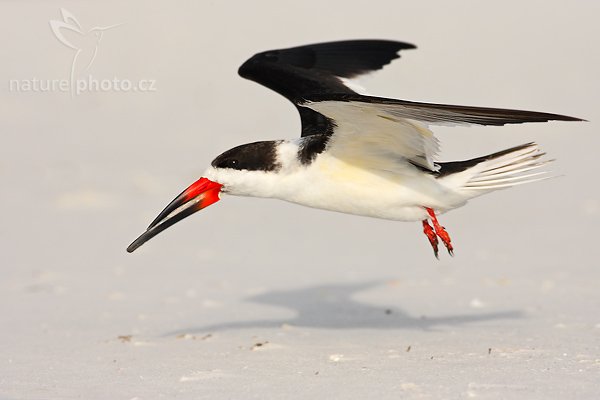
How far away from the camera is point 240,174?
5676 millimetres

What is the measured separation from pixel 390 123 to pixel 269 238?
3.59 meters

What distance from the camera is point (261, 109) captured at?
40.0 feet

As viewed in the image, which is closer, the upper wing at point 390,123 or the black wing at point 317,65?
the upper wing at point 390,123

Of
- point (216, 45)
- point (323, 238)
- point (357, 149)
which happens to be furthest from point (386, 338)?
point (216, 45)

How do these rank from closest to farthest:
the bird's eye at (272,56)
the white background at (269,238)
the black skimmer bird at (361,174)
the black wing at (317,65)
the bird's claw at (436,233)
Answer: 1. the white background at (269,238)
2. the black skimmer bird at (361,174)
3. the bird's claw at (436,233)
4. the black wing at (317,65)
5. the bird's eye at (272,56)

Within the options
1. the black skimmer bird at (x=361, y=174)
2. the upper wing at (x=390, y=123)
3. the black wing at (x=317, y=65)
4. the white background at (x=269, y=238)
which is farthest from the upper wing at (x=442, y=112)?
the black wing at (x=317, y=65)

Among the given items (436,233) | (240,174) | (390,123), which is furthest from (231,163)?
(436,233)

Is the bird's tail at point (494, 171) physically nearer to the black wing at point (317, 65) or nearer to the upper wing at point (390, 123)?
the upper wing at point (390, 123)

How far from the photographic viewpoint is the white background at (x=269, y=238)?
502 centimetres

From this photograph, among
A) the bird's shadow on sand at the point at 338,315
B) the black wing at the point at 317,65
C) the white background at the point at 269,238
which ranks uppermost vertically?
the black wing at the point at 317,65

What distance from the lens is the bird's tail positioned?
569 centimetres

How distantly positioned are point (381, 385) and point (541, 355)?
97 cm

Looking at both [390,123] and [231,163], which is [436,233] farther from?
[231,163]

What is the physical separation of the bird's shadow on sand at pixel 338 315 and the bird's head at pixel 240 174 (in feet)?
2.97
